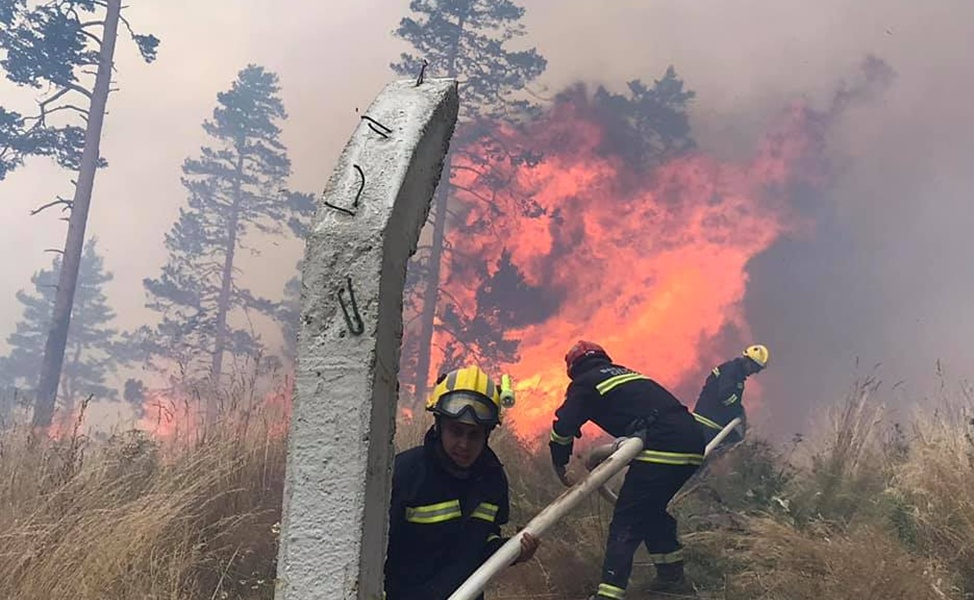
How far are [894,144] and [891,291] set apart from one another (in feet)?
12.0

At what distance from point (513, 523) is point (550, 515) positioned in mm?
2452

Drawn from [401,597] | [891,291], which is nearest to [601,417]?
[401,597]

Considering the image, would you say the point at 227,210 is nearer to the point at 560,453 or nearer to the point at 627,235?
the point at 627,235

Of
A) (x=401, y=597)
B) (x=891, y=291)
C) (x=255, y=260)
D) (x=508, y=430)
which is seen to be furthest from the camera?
(x=255, y=260)

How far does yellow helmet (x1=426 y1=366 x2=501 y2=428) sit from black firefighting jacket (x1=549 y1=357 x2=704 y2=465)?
1.60 metres

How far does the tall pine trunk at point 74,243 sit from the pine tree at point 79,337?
1813 cm

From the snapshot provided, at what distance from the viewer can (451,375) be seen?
309cm

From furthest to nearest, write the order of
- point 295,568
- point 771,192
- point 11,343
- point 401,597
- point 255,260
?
point 11,343, point 255,260, point 771,192, point 401,597, point 295,568

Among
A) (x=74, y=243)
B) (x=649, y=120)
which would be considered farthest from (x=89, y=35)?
(x=649, y=120)

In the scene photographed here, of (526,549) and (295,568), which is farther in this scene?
(526,549)

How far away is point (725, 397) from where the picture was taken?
8.20 m

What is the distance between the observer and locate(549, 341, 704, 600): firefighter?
454 cm

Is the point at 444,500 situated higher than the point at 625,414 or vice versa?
the point at 625,414

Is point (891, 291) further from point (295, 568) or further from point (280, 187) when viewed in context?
point (280, 187)
